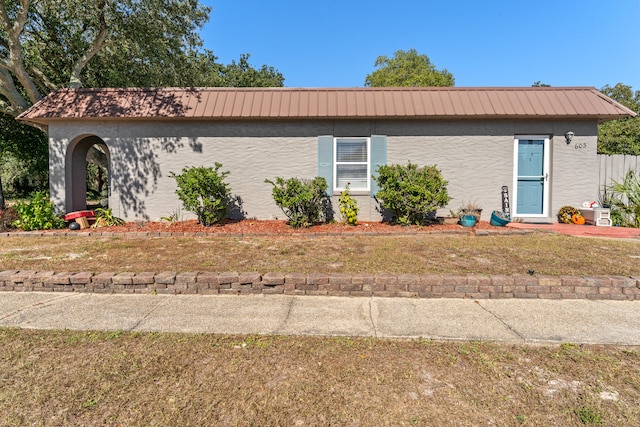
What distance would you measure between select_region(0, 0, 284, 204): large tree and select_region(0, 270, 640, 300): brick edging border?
8.16 meters

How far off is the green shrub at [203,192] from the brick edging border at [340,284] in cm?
345

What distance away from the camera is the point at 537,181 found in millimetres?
8422

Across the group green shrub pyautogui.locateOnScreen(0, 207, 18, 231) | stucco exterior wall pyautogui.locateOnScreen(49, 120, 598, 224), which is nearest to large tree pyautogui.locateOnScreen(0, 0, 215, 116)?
stucco exterior wall pyautogui.locateOnScreen(49, 120, 598, 224)

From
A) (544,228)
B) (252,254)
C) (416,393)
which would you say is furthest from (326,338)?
(544,228)

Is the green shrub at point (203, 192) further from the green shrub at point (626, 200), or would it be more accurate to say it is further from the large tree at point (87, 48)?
the green shrub at point (626, 200)

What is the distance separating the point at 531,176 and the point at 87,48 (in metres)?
14.1

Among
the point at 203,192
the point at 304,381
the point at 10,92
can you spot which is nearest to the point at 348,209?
the point at 203,192

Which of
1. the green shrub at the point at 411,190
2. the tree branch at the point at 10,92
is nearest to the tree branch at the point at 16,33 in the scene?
the tree branch at the point at 10,92

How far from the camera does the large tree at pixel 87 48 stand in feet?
29.5

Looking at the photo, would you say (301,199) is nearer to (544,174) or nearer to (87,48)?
(544,174)

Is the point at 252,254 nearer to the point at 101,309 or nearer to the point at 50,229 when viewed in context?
the point at 101,309

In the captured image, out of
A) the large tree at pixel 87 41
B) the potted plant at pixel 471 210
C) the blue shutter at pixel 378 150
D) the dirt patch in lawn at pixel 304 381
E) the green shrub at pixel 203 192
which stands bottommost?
the dirt patch in lawn at pixel 304 381

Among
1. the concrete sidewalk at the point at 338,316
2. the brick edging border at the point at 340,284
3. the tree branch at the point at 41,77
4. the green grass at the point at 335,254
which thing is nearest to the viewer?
the concrete sidewalk at the point at 338,316

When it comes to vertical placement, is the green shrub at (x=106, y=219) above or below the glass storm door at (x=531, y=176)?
below
